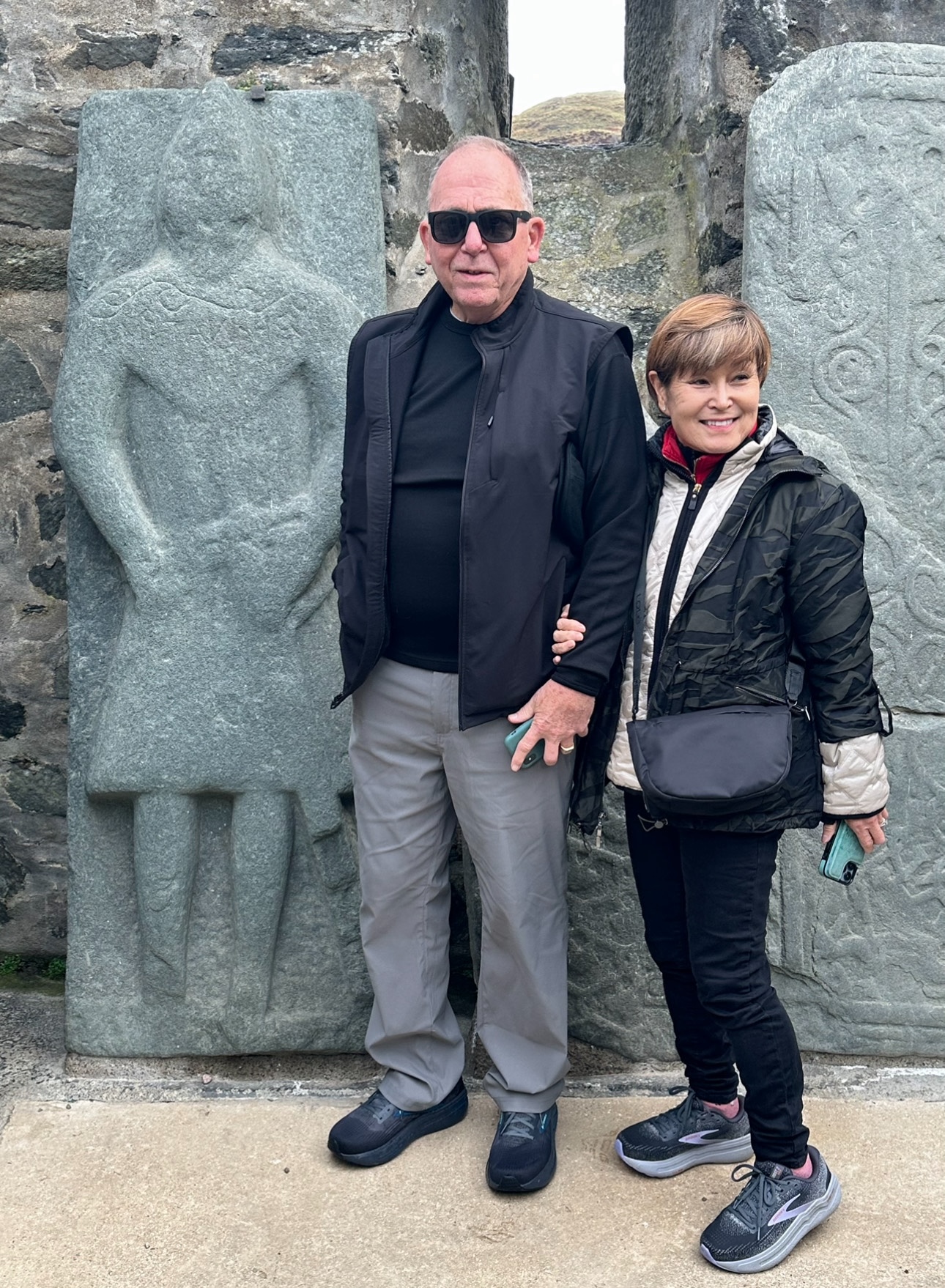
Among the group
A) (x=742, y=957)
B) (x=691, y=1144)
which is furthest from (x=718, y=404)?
(x=691, y=1144)

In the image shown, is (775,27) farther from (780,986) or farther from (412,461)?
(780,986)

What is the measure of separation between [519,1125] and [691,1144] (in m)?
0.30

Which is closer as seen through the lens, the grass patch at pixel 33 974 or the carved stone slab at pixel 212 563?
the carved stone slab at pixel 212 563

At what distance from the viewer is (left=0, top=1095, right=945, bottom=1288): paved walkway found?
2.06 m

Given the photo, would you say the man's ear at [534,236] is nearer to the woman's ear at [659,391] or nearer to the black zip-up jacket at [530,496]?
the black zip-up jacket at [530,496]

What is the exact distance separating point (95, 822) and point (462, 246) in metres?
1.44

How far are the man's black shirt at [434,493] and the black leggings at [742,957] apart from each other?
44 cm

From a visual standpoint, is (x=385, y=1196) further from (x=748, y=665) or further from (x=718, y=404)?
(x=718, y=404)

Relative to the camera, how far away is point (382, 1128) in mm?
2371

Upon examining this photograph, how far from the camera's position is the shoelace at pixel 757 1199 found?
205 centimetres

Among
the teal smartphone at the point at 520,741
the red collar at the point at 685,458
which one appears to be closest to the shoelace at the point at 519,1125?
the teal smartphone at the point at 520,741

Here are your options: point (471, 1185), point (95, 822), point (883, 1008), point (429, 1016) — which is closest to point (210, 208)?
point (95, 822)

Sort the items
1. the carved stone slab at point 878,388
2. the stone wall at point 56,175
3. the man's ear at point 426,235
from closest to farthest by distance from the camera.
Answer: the man's ear at point 426,235 < the carved stone slab at point 878,388 < the stone wall at point 56,175

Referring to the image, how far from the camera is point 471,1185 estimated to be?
7.48 ft
